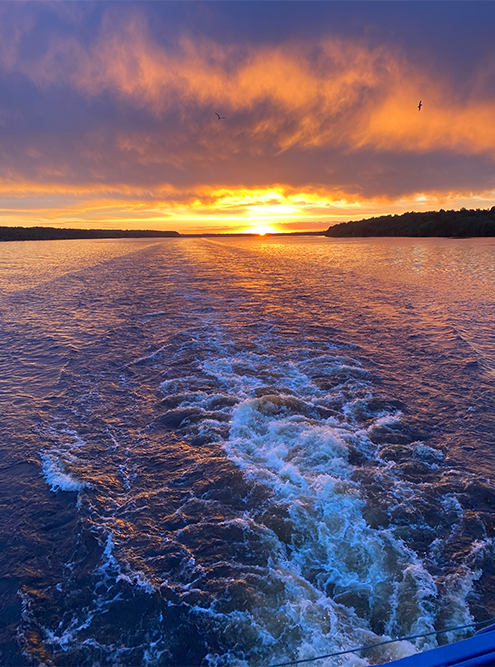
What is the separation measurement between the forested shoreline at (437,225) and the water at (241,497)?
9549cm

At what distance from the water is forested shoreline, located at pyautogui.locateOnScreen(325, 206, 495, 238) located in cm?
9549

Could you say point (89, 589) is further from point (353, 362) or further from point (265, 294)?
point (265, 294)

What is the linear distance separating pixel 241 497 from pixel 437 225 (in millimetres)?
115160

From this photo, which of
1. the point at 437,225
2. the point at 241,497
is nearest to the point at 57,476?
the point at 241,497

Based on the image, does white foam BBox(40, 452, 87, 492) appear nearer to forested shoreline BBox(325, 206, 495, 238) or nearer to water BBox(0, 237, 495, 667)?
water BBox(0, 237, 495, 667)

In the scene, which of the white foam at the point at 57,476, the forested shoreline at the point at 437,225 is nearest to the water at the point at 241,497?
the white foam at the point at 57,476

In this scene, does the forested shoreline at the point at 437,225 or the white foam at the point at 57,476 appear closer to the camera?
the white foam at the point at 57,476

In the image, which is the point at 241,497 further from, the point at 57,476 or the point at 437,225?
the point at 437,225

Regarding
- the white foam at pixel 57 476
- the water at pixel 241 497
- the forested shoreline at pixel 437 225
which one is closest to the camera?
the water at pixel 241 497

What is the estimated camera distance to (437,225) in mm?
99562

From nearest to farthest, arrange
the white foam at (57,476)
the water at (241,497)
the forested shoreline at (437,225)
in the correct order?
Answer: the water at (241,497), the white foam at (57,476), the forested shoreline at (437,225)

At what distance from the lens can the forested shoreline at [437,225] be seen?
88375mm

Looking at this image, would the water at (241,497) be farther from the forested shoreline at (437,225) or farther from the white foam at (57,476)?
the forested shoreline at (437,225)

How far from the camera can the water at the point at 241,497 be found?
3.94 m
